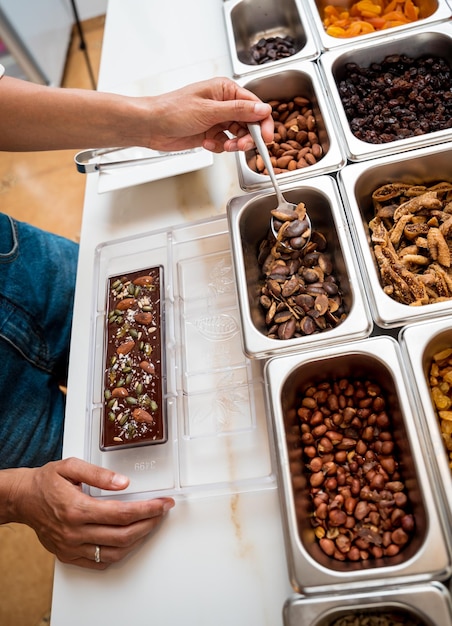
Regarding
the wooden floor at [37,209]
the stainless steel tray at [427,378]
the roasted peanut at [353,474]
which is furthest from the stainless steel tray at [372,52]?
the wooden floor at [37,209]

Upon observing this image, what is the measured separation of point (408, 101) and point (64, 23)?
2.73 meters

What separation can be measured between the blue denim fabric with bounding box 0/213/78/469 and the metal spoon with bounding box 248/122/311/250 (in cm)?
68

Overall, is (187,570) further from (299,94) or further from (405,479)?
(299,94)

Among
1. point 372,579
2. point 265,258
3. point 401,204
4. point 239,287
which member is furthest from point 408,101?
point 372,579

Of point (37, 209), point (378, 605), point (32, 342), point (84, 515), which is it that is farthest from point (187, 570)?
point (37, 209)

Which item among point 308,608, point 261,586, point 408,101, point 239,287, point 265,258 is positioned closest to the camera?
point 308,608

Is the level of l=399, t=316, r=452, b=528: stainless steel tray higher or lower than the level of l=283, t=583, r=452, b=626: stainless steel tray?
higher

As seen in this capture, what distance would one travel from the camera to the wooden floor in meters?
1.81

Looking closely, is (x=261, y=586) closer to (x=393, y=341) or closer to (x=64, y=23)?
(x=393, y=341)

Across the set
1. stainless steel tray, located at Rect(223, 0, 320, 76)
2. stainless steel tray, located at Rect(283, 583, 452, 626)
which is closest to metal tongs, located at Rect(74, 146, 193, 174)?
stainless steel tray, located at Rect(223, 0, 320, 76)

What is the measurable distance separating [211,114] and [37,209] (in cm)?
191

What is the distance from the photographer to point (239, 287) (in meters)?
1.03

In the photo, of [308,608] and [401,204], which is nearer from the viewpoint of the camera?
[308,608]

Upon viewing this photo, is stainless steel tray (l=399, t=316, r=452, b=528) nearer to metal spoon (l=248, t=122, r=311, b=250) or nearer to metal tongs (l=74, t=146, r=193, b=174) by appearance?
metal spoon (l=248, t=122, r=311, b=250)
